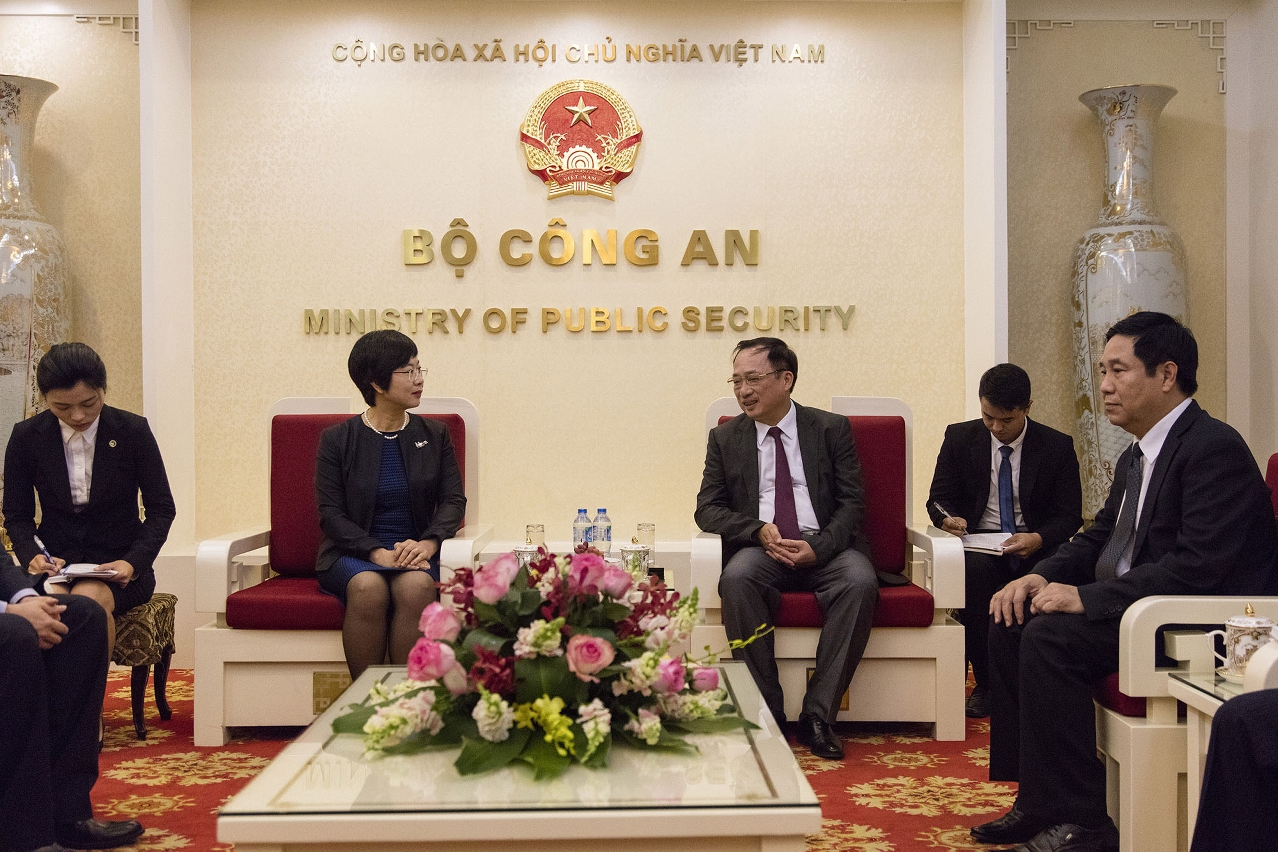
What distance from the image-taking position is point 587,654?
6.68ft

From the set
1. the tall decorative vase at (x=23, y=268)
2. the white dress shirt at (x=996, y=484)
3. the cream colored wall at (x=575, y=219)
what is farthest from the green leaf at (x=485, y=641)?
the tall decorative vase at (x=23, y=268)

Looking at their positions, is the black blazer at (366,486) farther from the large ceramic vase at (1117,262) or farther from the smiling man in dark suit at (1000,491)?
the large ceramic vase at (1117,262)

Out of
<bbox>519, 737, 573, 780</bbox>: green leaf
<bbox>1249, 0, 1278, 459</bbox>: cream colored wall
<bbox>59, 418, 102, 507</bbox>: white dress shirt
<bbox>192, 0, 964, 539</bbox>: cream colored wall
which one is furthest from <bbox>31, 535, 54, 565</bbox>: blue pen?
<bbox>1249, 0, 1278, 459</bbox>: cream colored wall

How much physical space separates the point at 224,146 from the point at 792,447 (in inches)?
125

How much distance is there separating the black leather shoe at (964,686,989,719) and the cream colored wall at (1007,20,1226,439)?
181 cm

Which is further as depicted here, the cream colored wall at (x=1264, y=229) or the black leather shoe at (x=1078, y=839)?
the cream colored wall at (x=1264, y=229)

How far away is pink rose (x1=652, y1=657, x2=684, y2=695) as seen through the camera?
211 cm

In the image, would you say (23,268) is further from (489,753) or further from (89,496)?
(489,753)

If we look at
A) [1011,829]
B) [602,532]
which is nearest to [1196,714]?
[1011,829]

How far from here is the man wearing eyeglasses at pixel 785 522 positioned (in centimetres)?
372

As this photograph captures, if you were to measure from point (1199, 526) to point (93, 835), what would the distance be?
9.32 feet

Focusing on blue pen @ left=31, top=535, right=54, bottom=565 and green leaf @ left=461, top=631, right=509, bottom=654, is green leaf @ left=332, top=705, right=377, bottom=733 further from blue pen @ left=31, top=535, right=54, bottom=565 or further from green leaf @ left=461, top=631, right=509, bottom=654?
blue pen @ left=31, top=535, right=54, bottom=565

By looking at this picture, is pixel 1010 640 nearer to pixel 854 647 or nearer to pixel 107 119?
pixel 854 647

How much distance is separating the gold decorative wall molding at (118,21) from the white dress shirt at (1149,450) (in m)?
4.93
